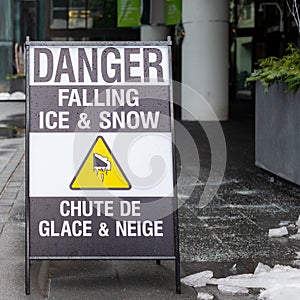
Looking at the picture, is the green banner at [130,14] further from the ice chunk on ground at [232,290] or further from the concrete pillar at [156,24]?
the ice chunk on ground at [232,290]

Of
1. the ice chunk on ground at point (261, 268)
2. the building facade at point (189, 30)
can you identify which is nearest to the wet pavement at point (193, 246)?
the ice chunk on ground at point (261, 268)

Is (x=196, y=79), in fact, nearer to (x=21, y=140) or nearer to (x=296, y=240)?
(x=21, y=140)

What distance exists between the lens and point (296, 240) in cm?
689

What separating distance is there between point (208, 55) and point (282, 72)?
1350 centimetres

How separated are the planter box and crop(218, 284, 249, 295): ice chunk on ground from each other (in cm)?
416

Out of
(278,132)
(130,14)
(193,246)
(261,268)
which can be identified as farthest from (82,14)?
(261,268)

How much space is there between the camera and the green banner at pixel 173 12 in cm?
2492

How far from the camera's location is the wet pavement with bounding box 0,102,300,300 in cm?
534

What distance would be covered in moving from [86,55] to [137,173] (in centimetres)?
86

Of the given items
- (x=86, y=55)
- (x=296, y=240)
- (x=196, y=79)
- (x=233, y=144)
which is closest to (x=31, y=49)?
(x=86, y=55)

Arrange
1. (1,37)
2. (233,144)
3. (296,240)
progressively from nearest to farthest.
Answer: (296,240) → (233,144) → (1,37)

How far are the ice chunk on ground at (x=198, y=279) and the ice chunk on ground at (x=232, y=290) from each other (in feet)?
0.52

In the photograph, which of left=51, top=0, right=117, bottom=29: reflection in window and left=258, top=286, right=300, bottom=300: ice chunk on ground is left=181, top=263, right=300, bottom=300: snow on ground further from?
left=51, top=0, right=117, bottom=29: reflection in window

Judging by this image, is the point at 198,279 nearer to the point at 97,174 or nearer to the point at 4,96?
the point at 97,174
